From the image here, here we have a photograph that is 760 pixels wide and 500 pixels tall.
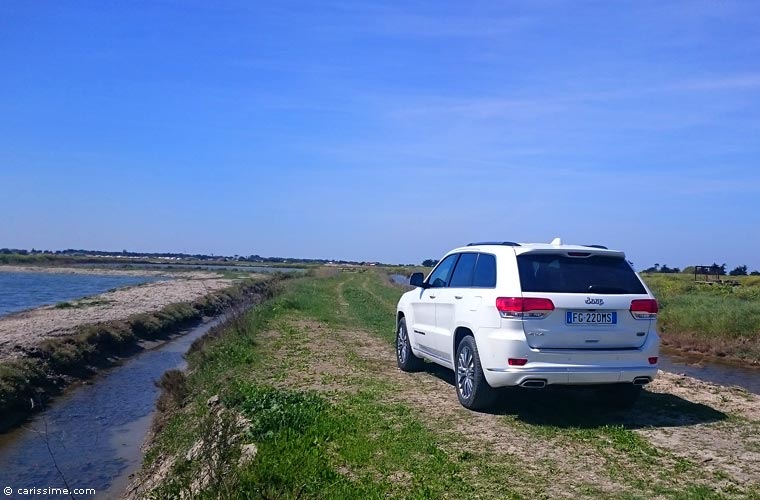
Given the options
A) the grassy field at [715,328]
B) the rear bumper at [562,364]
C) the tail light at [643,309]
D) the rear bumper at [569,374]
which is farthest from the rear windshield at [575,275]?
the grassy field at [715,328]

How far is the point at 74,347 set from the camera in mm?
19672

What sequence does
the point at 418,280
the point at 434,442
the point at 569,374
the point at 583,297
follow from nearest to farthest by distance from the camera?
the point at 434,442
the point at 569,374
the point at 583,297
the point at 418,280

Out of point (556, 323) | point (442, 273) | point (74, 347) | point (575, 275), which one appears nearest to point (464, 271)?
point (442, 273)

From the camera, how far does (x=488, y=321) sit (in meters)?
7.45

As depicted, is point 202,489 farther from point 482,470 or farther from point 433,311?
point 433,311

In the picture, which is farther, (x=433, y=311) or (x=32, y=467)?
(x=32, y=467)

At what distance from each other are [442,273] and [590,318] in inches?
118

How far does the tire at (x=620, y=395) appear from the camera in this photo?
26.0ft

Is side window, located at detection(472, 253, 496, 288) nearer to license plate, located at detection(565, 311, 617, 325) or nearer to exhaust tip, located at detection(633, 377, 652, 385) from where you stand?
A: license plate, located at detection(565, 311, 617, 325)

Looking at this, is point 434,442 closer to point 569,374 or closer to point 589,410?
point 569,374

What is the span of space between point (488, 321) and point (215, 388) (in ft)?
18.1

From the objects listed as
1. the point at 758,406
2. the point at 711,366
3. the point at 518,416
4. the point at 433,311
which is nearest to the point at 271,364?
the point at 433,311

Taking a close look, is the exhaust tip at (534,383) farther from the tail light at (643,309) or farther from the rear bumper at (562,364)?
the tail light at (643,309)

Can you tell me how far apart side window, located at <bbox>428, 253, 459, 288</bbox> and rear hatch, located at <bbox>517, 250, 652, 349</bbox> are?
207 centimetres
